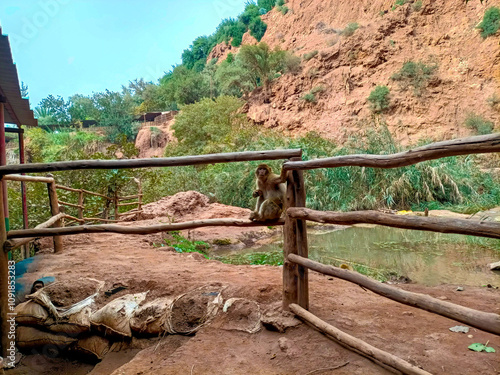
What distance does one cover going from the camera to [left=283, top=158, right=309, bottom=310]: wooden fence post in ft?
9.30

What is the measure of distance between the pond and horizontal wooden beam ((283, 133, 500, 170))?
8.97ft

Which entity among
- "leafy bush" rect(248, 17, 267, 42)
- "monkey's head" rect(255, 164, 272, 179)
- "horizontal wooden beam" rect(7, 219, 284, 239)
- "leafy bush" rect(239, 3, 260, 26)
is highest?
"leafy bush" rect(239, 3, 260, 26)

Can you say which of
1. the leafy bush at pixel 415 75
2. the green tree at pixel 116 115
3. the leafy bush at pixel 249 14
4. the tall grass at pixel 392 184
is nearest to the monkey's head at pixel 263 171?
the tall grass at pixel 392 184

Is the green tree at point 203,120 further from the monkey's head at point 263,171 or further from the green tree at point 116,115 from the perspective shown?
the monkey's head at point 263,171

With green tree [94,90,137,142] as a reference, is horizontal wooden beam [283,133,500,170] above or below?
below

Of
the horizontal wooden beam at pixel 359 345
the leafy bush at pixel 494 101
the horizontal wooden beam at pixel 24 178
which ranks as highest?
the leafy bush at pixel 494 101

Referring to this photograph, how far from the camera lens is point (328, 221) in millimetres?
2537

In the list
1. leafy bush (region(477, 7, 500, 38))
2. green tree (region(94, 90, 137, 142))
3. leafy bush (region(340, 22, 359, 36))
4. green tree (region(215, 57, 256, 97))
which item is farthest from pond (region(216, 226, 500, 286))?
green tree (region(94, 90, 137, 142))

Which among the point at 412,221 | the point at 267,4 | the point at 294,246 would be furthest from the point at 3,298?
the point at 267,4

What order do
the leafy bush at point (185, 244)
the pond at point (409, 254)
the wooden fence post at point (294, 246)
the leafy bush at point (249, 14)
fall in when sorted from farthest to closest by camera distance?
the leafy bush at point (249, 14)
the leafy bush at point (185, 244)
the pond at point (409, 254)
the wooden fence post at point (294, 246)

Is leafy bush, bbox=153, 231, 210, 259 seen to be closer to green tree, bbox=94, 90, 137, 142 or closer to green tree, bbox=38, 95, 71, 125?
green tree, bbox=94, 90, 137, 142

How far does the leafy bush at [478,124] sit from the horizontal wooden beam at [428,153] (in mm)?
16146

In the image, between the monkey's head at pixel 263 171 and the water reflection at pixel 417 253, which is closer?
the monkey's head at pixel 263 171

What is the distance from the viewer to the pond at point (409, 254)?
15.6 feet
